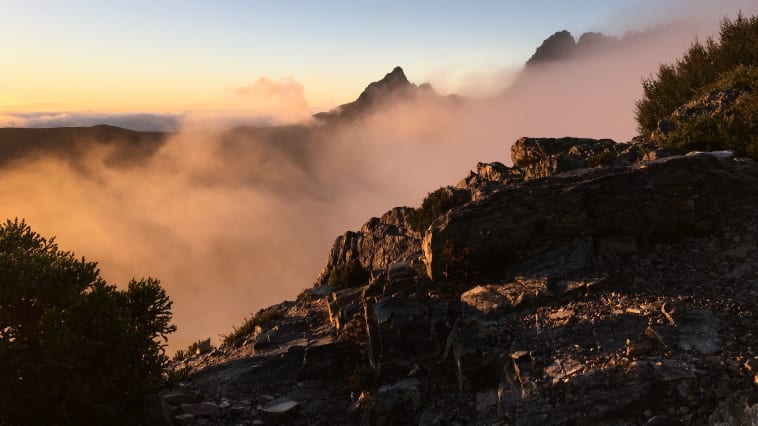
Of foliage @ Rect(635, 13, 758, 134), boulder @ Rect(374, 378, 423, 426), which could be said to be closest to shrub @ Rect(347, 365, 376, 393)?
boulder @ Rect(374, 378, 423, 426)

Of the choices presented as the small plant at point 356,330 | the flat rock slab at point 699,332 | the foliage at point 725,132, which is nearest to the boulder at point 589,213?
the small plant at point 356,330

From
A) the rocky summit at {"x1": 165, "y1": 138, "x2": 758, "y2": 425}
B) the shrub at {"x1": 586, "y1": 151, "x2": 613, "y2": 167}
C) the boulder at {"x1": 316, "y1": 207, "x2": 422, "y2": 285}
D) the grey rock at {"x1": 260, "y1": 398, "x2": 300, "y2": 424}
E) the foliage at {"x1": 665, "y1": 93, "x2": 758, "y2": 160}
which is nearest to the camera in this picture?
the rocky summit at {"x1": 165, "y1": 138, "x2": 758, "y2": 425}

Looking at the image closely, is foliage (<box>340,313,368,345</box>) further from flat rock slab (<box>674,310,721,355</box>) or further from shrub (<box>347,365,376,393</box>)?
flat rock slab (<box>674,310,721,355</box>)

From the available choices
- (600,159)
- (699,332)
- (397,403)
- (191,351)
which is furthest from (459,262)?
(191,351)

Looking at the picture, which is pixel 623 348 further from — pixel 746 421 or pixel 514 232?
pixel 514 232

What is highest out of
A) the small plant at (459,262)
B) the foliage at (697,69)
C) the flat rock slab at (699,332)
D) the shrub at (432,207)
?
the foliage at (697,69)

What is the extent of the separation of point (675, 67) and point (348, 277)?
131 ft

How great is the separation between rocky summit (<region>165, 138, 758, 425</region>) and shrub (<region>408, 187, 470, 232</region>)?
206 cm

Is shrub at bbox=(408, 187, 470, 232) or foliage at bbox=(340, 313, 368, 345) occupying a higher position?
shrub at bbox=(408, 187, 470, 232)

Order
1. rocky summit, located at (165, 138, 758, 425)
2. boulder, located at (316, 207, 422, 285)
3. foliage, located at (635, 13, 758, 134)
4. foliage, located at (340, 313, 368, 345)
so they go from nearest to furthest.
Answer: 1. rocky summit, located at (165, 138, 758, 425)
2. foliage, located at (340, 313, 368, 345)
3. boulder, located at (316, 207, 422, 285)
4. foliage, located at (635, 13, 758, 134)

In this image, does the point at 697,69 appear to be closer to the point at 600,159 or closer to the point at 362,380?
the point at 600,159

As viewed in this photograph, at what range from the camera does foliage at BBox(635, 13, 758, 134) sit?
3878 cm

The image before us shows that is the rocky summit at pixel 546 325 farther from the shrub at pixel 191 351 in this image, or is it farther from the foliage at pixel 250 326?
the shrub at pixel 191 351

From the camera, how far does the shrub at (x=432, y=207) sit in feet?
81.5
